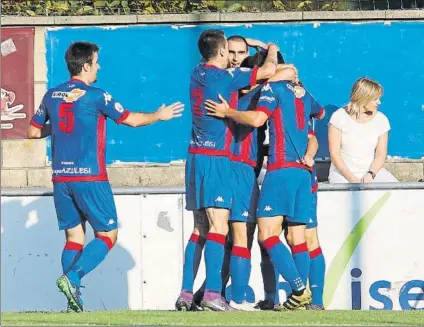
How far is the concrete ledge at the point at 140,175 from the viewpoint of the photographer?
44.4ft

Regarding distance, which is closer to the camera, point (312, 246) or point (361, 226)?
point (312, 246)

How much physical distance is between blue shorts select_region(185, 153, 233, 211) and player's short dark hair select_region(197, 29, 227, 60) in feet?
2.55

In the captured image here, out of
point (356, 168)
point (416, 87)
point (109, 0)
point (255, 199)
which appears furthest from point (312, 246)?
point (109, 0)

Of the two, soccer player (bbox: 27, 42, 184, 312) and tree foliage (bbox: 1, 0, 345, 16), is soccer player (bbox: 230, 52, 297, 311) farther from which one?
tree foliage (bbox: 1, 0, 345, 16)

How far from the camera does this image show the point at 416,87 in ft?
44.9

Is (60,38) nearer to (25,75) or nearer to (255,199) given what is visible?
(25,75)

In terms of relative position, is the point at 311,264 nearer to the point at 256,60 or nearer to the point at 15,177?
the point at 256,60

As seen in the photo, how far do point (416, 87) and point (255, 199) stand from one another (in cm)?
412

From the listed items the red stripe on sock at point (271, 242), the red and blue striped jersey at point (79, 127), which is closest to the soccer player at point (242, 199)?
the red stripe on sock at point (271, 242)

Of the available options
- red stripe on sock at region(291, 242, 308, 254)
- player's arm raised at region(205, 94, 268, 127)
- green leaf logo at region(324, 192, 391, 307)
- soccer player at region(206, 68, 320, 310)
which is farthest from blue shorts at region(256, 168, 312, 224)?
green leaf logo at region(324, 192, 391, 307)

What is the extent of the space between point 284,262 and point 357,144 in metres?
2.74

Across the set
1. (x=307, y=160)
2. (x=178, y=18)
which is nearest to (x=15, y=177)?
(x=178, y=18)

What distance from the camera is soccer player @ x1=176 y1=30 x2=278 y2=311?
9711 mm

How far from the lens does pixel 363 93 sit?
1186cm
